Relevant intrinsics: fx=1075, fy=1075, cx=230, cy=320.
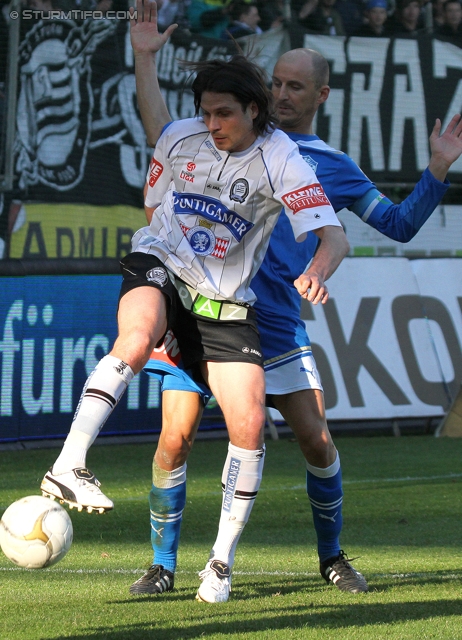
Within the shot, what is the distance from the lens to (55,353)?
31.3 feet

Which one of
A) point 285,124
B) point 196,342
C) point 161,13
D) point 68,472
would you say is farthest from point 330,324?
point 68,472

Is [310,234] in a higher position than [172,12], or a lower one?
higher

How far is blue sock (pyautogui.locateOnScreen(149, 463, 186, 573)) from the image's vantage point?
4688mm

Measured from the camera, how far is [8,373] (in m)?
9.27

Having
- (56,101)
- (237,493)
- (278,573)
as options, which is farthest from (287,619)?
(56,101)

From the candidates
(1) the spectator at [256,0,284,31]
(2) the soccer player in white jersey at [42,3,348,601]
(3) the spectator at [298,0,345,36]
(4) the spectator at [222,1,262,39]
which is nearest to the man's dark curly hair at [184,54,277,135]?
(2) the soccer player in white jersey at [42,3,348,601]

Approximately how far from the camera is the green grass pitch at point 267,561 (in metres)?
3.89

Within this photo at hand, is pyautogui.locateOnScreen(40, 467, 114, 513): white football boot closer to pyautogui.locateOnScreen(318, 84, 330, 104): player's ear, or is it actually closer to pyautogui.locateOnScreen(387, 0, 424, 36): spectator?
pyautogui.locateOnScreen(318, 84, 330, 104): player's ear

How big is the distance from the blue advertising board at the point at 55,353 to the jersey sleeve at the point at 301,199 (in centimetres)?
560

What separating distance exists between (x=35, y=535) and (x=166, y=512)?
123cm

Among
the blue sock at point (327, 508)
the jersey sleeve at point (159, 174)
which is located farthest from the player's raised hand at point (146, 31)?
the blue sock at point (327, 508)

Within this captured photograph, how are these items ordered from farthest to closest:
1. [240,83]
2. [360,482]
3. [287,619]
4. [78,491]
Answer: [360,482] → [240,83] → [287,619] → [78,491]

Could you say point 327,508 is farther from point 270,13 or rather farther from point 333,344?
point 270,13

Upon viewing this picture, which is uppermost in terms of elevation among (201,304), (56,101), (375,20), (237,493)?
(201,304)
